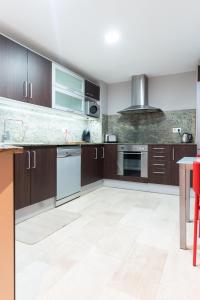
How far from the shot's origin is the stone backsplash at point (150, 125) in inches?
162

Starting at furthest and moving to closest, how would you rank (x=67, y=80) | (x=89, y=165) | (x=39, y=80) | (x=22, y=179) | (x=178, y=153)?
(x=89, y=165), (x=178, y=153), (x=67, y=80), (x=39, y=80), (x=22, y=179)

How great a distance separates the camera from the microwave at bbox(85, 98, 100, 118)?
4.09 meters

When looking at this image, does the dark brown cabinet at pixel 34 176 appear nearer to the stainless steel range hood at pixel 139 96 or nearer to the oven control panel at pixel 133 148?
the oven control panel at pixel 133 148

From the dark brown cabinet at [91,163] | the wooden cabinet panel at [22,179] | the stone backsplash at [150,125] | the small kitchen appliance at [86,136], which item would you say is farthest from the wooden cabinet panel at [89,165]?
the wooden cabinet panel at [22,179]

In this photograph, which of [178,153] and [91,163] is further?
[91,163]

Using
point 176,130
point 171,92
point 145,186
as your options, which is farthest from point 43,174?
point 171,92

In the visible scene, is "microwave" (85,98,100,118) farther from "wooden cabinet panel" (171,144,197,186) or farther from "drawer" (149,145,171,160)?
"wooden cabinet panel" (171,144,197,186)

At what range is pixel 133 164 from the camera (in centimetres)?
411

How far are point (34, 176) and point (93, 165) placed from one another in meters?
1.56

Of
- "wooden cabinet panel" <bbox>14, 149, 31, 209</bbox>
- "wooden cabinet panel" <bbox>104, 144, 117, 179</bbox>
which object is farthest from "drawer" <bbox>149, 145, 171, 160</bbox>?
"wooden cabinet panel" <bbox>14, 149, 31, 209</bbox>

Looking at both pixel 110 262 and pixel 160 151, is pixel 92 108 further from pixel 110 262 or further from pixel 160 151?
pixel 110 262

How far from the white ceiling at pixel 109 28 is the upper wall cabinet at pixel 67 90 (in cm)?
25

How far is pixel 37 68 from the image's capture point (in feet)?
9.33

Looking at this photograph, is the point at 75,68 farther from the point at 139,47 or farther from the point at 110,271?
the point at 110,271
